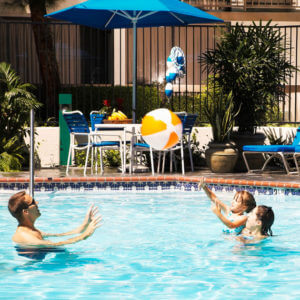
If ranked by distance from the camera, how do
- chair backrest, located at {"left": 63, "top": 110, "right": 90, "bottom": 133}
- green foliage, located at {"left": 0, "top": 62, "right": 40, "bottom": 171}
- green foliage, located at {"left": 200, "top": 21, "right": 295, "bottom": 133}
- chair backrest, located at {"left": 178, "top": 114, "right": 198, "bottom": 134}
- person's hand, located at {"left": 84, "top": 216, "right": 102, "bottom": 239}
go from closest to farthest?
1. person's hand, located at {"left": 84, "top": 216, "right": 102, "bottom": 239}
2. chair backrest, located at {"left": 178, "top": 114, "right": 198, "bottom": 134}
3. chair backrest, located at {"left": 63, "top": 110, "right": 90, "bottom": 133}
4. green foliage, located at {"left": 0, "top": 62, "right": 40, "bottom": 171}
5. green foliage, located at {"left": 200, "top": 21, "right": 295, "bottom": 133}

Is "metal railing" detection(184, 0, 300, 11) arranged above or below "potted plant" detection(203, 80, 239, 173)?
above

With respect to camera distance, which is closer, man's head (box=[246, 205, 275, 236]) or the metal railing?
man's head (box=[246, 205, 275, 236])

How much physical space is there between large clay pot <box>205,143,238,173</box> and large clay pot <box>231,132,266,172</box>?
40 centimetres

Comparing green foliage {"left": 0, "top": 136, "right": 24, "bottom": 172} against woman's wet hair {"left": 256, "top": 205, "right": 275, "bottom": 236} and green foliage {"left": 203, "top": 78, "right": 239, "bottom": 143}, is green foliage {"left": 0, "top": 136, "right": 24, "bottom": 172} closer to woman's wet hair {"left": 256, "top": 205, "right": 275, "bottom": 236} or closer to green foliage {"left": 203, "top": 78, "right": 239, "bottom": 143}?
green foliage {"left": 203, "top": 78, "right": 239, "bottom": 143}

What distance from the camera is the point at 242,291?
598 centimetres

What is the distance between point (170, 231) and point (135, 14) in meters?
5.27

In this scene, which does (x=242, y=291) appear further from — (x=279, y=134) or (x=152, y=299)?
(x=279, y=134)

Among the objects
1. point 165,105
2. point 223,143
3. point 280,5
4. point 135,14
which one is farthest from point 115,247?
point 280,5

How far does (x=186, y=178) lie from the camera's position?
36.5ft

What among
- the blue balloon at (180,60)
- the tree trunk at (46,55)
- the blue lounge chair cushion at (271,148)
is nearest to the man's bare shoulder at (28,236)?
the blue lounge chair cushion at (271,148)

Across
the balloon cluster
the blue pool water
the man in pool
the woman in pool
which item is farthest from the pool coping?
the man in pool

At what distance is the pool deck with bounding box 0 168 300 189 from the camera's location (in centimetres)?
1069

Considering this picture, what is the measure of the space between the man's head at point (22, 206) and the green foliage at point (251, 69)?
658 cm

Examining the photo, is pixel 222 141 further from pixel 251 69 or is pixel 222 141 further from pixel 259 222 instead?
pixel 259 222
